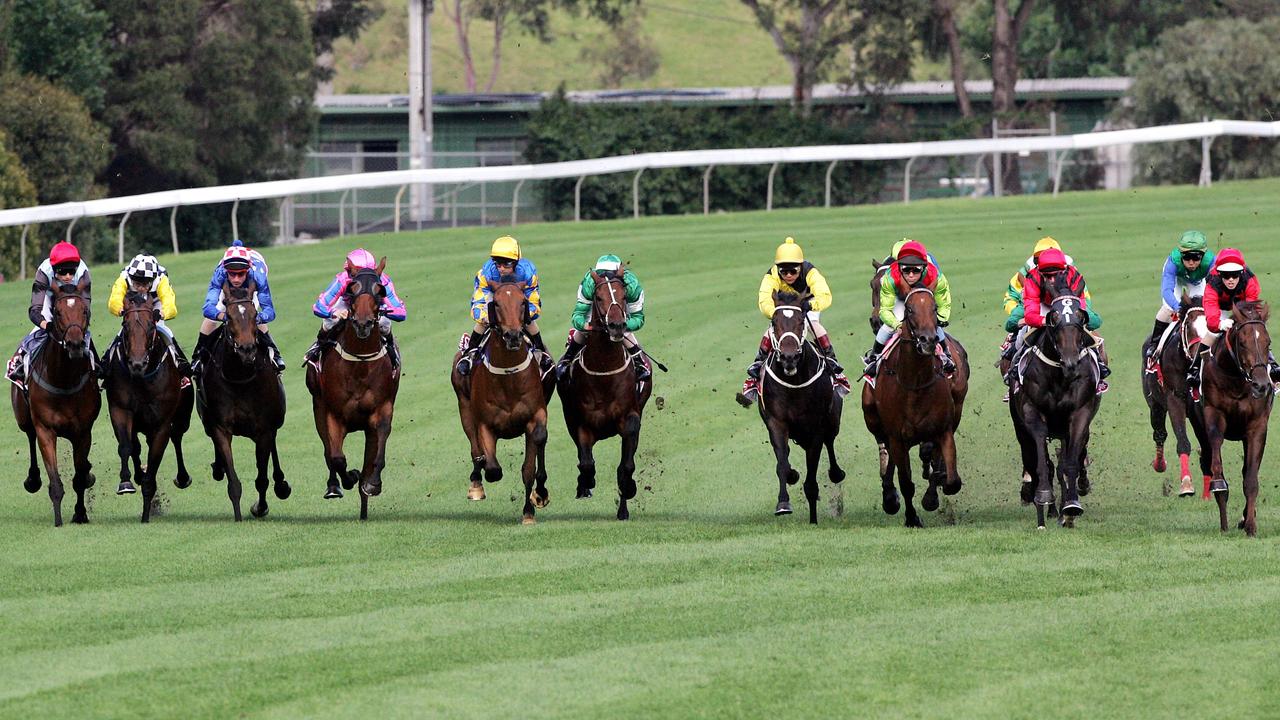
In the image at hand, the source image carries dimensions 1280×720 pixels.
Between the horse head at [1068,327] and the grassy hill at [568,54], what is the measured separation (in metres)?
88.1

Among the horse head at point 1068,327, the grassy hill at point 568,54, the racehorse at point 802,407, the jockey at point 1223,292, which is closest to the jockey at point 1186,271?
the jockey at point 1223,292

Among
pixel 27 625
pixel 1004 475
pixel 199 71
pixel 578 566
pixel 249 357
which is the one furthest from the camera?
pixel 199 71

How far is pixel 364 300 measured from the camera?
42.8ft

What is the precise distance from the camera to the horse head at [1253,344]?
12.0 meters

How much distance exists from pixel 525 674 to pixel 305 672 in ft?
3.30

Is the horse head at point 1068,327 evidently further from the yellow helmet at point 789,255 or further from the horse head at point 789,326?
the yellow helmet at point 789,255

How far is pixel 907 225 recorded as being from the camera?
94.6 feet

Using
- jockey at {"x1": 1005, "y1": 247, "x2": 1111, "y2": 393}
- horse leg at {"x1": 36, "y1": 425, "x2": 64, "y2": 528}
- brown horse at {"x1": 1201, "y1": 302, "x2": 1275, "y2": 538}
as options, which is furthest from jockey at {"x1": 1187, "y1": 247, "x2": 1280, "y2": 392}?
horse leg at {"x1": 36, "y1": 425, "x2": 64, "y2": 528}

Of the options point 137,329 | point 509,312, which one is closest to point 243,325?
point 137,329

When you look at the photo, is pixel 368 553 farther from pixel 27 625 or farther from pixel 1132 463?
pixel 1132 463

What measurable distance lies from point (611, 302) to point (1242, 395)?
4114mm

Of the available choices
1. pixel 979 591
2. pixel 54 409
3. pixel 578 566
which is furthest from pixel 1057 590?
pixel 54 409

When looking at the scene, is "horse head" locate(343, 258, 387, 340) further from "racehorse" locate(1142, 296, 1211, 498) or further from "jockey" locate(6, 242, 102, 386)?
"racehorse" locate(1142, 296, 1211, 498)

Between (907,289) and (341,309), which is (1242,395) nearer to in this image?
(907,289)
